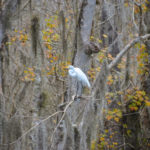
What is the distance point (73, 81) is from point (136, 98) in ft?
6.43

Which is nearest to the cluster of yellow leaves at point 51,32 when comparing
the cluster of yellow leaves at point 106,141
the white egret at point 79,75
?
the white egret at point 79,75

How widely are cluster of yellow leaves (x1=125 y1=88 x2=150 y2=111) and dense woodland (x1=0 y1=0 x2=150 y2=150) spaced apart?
0.02 metres

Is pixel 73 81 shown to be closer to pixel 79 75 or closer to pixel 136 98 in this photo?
pixel 79 75

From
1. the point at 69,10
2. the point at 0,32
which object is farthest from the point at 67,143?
the point at 69,10

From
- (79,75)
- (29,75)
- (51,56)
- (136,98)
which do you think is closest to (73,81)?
(79,75)

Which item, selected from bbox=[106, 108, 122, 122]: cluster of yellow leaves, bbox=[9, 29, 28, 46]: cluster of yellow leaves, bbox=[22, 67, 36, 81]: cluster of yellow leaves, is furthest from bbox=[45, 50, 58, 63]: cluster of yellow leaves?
bbox=[106, 108, 122, 122]: cluster of yellow leaves

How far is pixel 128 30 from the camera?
7.90m

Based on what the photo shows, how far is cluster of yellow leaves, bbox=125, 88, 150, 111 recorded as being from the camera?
6.43 m

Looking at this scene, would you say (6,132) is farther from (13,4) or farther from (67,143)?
(13,4)

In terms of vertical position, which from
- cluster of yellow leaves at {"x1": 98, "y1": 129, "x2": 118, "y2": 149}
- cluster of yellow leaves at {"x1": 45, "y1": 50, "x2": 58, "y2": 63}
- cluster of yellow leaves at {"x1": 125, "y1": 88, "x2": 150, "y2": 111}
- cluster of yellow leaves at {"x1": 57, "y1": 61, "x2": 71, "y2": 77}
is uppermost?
cluster of yellow leaves at {"x1": 45, "y1": 50, "x2": 58, "y2": 63}

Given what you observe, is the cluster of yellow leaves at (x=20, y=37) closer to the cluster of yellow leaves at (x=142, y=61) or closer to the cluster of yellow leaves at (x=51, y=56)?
the cluster of yellow leaves at (x=51, y=56)

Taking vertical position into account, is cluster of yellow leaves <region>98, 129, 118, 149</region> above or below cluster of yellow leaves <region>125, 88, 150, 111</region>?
below

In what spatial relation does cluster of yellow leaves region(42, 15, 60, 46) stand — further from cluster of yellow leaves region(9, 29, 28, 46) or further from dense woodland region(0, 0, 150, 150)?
cluster of yellow leaves region(9, 29, 28, 46)

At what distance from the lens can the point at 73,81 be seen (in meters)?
5.29
